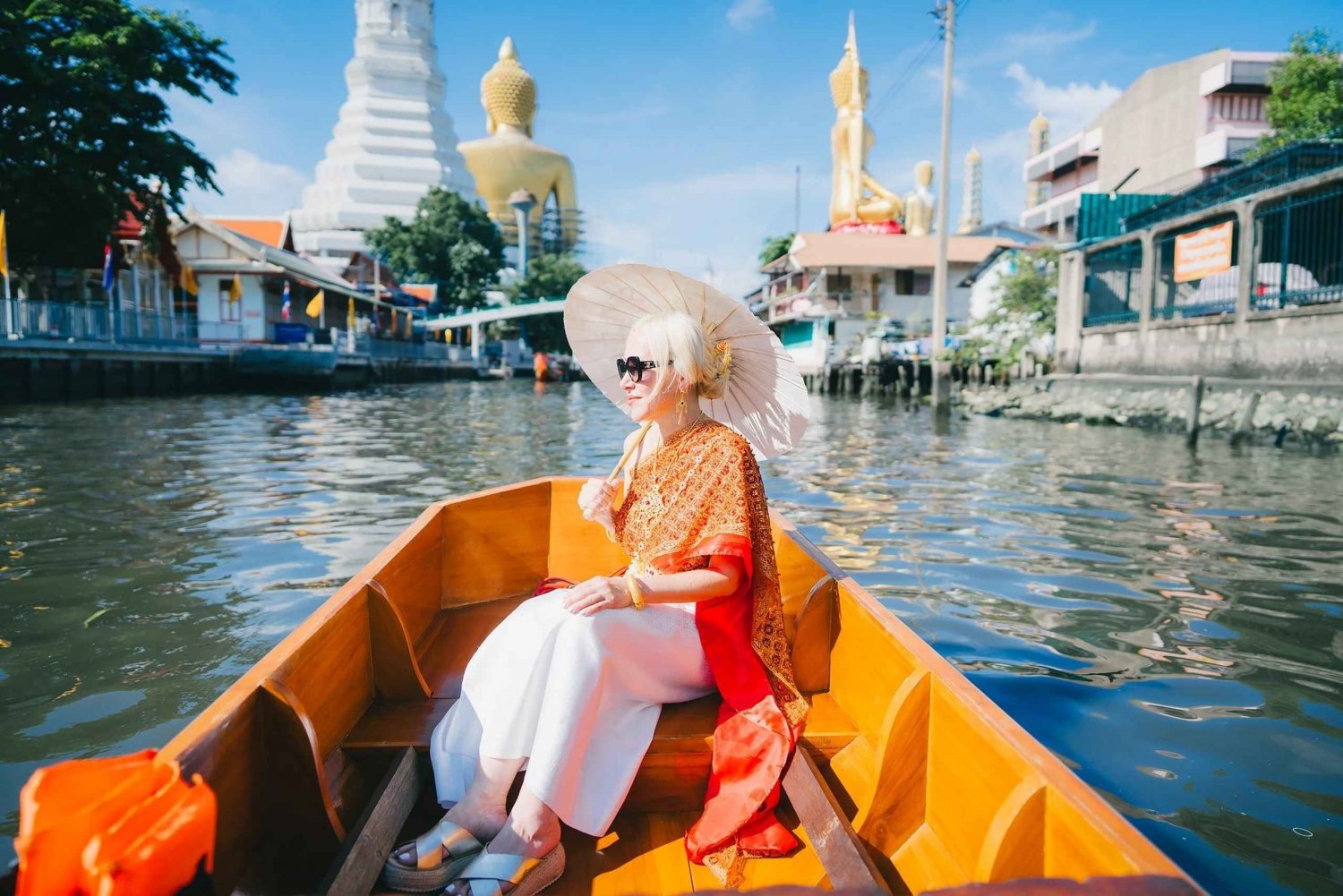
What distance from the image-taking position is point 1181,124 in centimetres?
3166

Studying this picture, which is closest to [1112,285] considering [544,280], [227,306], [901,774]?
[901,774]

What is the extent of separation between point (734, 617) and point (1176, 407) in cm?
1363

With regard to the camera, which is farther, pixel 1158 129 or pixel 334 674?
pixel 1158 129

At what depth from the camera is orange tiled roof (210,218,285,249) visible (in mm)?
30734

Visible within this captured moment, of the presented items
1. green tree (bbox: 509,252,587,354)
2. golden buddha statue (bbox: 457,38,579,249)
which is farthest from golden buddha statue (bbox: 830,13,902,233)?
golden buddha statue (bbox: 457,38,579,249)

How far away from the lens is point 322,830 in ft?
5.73

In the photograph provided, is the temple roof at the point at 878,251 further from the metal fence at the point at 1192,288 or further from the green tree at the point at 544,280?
the metal fence at the point at 1192,288

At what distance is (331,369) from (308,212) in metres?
31.1

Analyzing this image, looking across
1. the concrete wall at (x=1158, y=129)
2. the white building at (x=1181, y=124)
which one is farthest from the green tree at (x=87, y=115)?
the concrete wall at (x=1158, y=129)

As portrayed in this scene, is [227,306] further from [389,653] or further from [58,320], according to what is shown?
[389,653]

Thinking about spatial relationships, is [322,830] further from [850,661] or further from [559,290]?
[559,290]

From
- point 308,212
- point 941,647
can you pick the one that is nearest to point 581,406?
point 941,647

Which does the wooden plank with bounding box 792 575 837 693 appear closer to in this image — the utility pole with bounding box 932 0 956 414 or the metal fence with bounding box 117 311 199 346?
the utility pole with bounding box 932 0 956 414

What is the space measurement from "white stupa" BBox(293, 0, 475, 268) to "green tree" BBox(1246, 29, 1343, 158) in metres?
42.5
